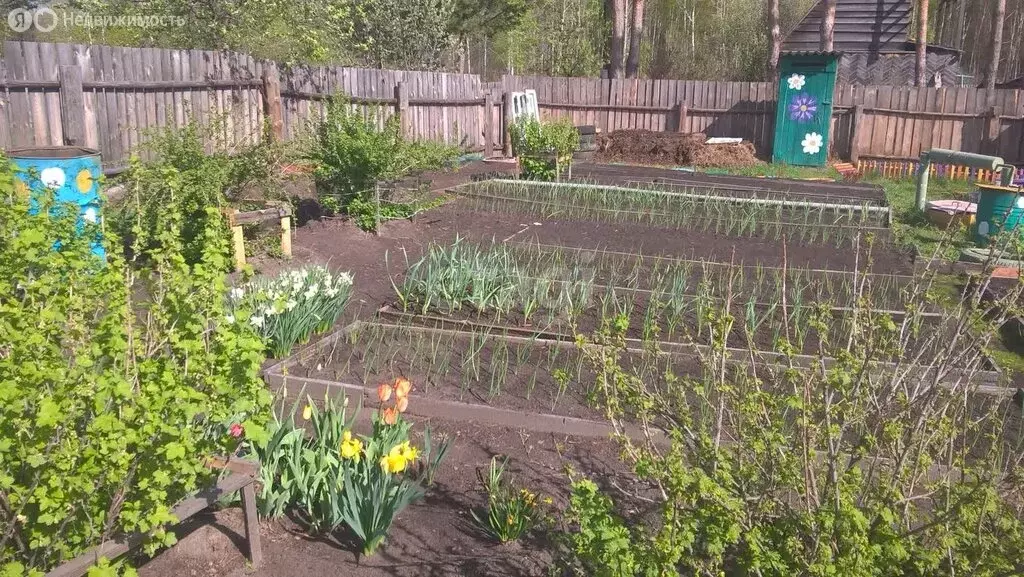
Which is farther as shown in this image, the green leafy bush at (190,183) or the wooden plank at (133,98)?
the wooden plank at (133,98)

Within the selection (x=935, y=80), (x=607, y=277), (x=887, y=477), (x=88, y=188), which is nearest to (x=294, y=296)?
(x=88, y=188)

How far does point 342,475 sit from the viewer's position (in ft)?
10.8

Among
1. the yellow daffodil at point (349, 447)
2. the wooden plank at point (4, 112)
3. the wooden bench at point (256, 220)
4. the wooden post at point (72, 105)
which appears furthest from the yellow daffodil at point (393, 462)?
the wooden post at point (72, 105)

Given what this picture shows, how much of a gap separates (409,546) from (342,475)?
37 centimetres

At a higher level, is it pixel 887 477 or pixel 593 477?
pixel 887 477

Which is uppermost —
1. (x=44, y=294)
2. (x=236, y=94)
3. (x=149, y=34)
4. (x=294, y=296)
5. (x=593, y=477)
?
(x=149, y=34)

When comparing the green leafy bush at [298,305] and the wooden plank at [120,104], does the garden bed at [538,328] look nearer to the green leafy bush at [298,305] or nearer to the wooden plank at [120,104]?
the green leafy bush at [298,305]

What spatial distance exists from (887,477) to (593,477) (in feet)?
5.27

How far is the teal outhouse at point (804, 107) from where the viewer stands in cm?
1786

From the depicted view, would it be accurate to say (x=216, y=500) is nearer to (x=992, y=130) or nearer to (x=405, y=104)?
(x=405, y=104)

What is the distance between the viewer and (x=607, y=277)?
23.7 feet

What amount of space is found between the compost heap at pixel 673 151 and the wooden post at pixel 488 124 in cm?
265

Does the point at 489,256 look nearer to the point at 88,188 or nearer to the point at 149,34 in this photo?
the point at 88,188

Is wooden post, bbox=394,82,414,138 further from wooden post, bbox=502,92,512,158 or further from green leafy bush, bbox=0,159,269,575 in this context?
green leafy bush, bbox=0,159,269,575
